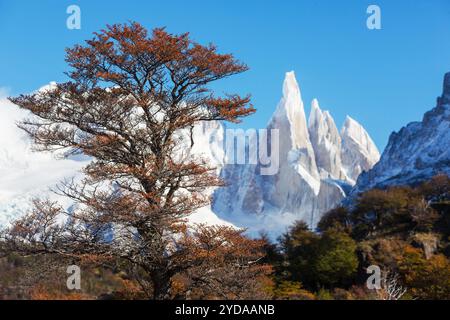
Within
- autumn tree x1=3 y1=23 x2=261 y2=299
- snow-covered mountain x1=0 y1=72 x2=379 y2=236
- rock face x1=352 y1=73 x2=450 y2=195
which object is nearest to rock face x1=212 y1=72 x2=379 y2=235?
snow-covered mountain x1=0 y1=72 x2=379 y2=236

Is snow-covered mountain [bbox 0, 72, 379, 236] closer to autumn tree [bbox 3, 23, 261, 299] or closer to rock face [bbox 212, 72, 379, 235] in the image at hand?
rock face [bbox 212, 72, 379, 235]

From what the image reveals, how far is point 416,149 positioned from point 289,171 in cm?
4506

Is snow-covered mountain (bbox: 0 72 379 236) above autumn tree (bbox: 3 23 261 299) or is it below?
above

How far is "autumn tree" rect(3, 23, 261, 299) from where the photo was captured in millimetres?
9539

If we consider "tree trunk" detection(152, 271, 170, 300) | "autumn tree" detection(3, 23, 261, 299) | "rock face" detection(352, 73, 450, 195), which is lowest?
"tree trunk" detection(152, 271, 170, 300)

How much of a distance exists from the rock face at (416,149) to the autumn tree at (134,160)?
7531 centimetres

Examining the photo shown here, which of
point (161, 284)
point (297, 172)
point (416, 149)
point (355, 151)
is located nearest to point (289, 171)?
point (297, 172)

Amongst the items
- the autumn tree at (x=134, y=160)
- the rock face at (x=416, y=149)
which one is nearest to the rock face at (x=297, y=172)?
the rock face at (x=416, y=149)

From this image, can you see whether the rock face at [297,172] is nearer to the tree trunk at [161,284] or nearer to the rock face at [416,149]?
the rock face at [416,149]

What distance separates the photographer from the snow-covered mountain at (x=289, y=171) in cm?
12138

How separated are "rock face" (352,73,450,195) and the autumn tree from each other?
75306mm

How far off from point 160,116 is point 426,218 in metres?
29.5

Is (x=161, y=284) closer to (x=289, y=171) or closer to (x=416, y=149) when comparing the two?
(x=416, y=149)
